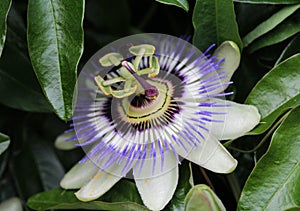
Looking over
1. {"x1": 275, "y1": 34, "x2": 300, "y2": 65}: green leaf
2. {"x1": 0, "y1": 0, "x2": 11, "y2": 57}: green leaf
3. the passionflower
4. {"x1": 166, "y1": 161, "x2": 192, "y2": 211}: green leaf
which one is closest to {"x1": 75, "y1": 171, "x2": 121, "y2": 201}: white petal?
the passionflower

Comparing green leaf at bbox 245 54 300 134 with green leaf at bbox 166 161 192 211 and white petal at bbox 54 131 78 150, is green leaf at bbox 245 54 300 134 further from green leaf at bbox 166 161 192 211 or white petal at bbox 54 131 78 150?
white petal at bbox 54 131 78 150

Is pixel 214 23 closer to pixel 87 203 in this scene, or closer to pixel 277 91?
pixel 277 91

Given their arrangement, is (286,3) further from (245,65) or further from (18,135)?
(18,135)

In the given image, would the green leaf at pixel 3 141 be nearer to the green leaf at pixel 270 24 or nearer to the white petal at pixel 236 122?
the white petal at pixel 236 122

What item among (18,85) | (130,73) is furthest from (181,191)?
(18,85)

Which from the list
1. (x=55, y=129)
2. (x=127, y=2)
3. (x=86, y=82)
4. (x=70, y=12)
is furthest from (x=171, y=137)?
(x=127, y=2)

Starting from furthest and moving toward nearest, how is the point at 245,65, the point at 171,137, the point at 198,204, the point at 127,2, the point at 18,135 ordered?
1. the point at 127,2
2. the point at 18,135
3. the point at 245,65
4. the point at 171,137
5. the point at 198,204
